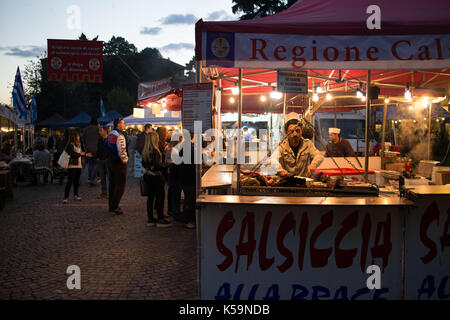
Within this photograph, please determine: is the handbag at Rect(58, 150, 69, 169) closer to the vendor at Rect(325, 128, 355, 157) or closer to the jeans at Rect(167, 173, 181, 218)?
the jeans at Rect(167, 173, 181, 218)

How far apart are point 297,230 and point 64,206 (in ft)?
24.8

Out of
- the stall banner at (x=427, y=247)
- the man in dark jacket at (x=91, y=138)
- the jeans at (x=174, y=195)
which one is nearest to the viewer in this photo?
the stall banner at (x=427, y=247)

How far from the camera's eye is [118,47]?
277 feet

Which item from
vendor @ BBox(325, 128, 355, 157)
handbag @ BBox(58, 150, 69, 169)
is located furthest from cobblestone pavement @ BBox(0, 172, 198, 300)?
vendor @ BBox(325, 128, 355, 157)

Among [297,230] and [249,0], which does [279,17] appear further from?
[249,0]

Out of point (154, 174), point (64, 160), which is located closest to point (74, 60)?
point (64, 160)

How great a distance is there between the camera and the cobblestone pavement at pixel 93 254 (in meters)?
4.39

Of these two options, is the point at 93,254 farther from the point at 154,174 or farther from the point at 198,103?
the point at 198,103

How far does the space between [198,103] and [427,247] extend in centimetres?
292

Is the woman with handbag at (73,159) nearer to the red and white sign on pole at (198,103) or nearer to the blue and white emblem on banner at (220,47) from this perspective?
the red and white sign on pole at (198,103)

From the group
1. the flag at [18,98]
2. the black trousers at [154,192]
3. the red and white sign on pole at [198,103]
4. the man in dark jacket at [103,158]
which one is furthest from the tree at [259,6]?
the red and white sign on pole at [198,103]

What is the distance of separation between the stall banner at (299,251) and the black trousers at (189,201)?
374cm
